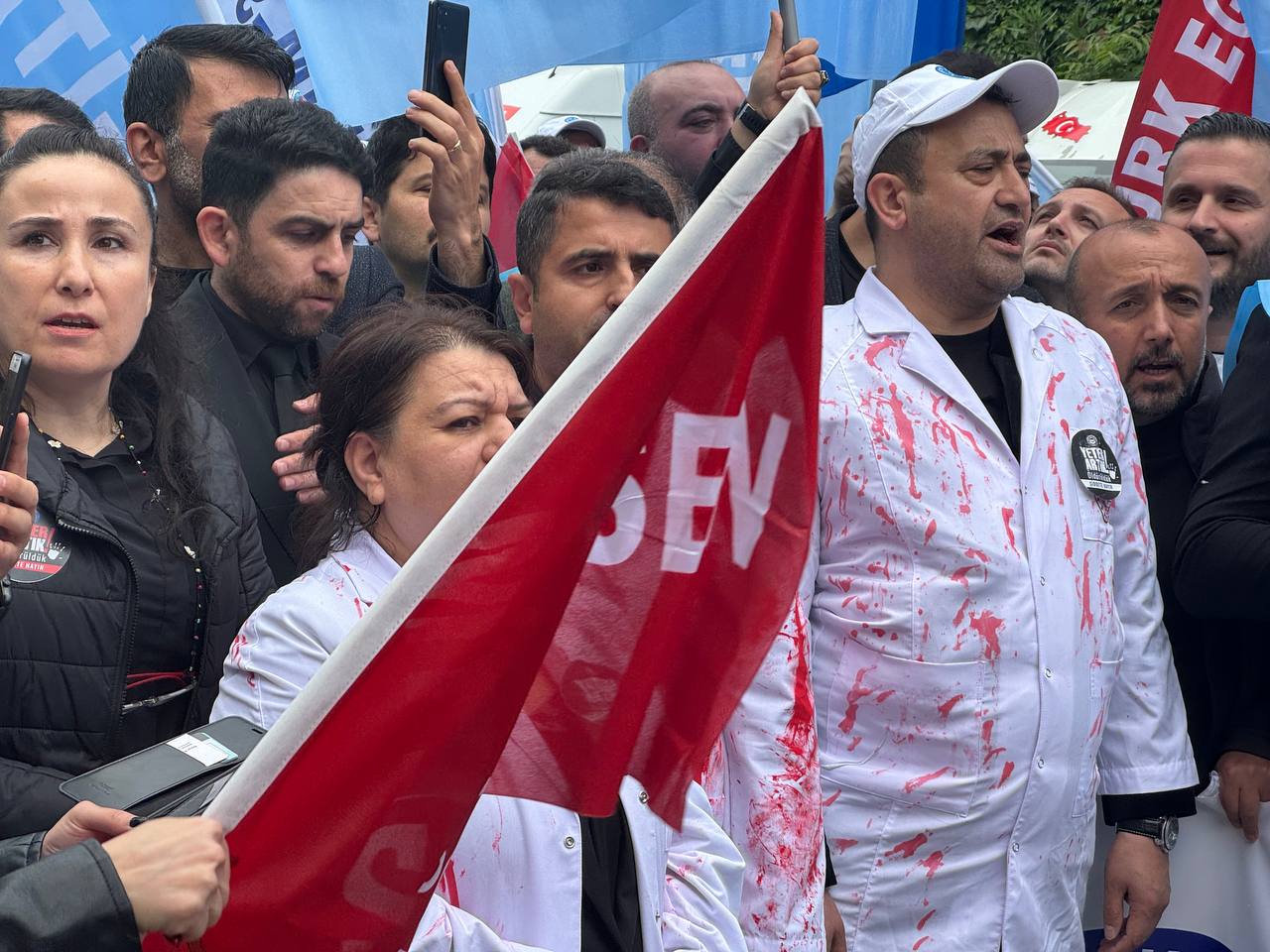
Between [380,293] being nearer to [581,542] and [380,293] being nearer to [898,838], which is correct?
[898,838]

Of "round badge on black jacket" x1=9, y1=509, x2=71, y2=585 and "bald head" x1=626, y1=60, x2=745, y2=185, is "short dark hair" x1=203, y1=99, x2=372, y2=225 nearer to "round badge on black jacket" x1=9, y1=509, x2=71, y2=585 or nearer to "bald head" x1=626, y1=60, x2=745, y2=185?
"round badge on black jacket" x1=9, y1=509, x2=71, y2=585

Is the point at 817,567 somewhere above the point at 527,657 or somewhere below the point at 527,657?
below

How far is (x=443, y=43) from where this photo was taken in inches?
145

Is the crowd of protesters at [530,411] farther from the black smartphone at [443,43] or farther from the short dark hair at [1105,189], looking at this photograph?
the short dark hair at [1105,189]

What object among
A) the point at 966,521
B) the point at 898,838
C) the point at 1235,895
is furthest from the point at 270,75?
the point at 1235,895

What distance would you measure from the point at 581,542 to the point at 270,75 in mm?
2836

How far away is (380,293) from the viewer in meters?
4.34

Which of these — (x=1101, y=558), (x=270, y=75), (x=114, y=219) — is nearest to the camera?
(x=114, y=219)

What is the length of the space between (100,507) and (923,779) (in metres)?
1.56

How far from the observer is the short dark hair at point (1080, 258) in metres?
3.99

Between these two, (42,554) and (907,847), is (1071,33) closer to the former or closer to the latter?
(907,847)

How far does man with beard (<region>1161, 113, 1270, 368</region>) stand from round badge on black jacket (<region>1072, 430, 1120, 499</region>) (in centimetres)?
147

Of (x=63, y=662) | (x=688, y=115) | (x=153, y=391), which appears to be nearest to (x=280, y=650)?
(x=63, y=662)

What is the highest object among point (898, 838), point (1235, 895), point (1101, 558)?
point (1101, 558)
